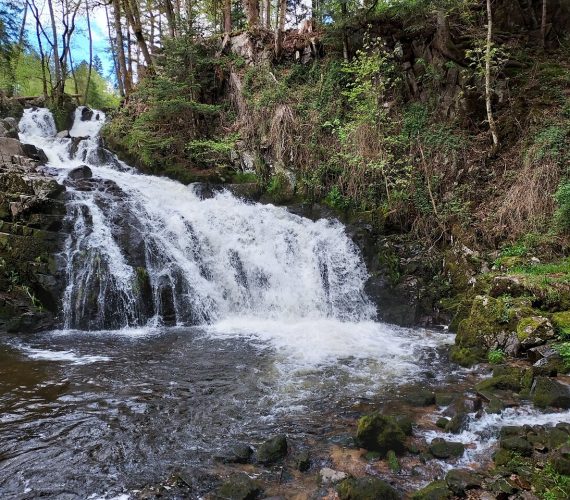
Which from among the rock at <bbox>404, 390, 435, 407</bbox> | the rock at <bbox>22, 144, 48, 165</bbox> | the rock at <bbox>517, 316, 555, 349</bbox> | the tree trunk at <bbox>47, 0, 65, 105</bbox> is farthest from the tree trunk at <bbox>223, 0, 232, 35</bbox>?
the rock at <bbox>404, 390, 435, 407</bbox>

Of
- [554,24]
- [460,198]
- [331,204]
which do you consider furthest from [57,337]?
[554,24]

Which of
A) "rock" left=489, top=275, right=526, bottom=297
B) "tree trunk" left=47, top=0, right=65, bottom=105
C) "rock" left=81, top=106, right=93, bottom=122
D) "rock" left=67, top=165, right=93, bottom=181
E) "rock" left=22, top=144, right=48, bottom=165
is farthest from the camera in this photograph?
"rock" left=81, top=106, right=93, bottom=122

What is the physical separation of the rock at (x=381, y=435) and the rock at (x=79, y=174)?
11.5 metres

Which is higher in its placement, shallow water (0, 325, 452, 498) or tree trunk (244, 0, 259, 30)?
tree trunk (244, 0, 259, 30)

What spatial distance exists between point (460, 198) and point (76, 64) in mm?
32419

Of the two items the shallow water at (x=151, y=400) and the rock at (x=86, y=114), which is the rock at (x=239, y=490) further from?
the rock at (x=86, y=114)

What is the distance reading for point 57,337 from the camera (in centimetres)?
857

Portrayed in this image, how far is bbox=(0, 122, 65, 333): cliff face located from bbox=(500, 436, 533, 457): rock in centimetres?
904

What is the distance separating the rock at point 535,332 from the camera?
6.24 meters

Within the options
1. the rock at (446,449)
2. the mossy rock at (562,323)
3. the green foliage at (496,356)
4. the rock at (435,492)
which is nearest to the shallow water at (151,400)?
the green foliage at (496,356)

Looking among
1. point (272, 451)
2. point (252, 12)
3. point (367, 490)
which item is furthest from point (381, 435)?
point (252, 12)

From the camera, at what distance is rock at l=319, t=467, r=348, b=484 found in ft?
12.7

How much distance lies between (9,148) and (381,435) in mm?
12847

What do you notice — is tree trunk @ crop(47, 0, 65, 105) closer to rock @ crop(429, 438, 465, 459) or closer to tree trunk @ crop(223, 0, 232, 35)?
tree trunk @ crop(223, 0, 232, 35)
